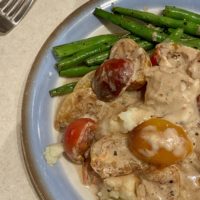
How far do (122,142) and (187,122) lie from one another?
34cm

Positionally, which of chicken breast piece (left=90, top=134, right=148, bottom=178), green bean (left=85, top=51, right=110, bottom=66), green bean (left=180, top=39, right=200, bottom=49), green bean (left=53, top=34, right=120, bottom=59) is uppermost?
green bean (left=53, top=34, right=120, bottom=59)

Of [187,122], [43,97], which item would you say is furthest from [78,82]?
[187,122]

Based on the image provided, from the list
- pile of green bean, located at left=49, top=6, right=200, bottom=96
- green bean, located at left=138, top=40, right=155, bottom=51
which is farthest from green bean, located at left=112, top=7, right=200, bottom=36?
green bean, located at left=138, top=40, right=155, bottom=51

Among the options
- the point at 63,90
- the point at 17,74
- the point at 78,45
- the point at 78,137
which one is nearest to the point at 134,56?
the point at 78,45

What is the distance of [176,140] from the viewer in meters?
2.29

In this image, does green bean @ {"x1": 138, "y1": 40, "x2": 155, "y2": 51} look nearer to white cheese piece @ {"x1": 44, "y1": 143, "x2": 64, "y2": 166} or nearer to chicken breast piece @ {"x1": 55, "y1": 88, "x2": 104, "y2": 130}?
chicken breast piece @ {"x1": 55, "y1": 88, "x2": 104, "y2": 130}

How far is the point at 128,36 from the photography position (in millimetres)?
2758

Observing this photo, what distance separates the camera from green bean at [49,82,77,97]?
2.63 metres

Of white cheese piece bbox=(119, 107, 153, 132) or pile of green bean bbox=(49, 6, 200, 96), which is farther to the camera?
pile of green bean bbox=(49, 6, 200, 96)

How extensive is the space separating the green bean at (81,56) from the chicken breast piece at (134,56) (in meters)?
0.08

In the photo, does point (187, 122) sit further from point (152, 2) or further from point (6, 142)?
point (6, 142)

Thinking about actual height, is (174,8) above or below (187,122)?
above

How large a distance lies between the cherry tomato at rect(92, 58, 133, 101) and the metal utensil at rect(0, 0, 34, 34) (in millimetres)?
609

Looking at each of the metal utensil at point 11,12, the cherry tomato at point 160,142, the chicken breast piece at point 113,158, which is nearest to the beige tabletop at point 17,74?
the metal utensil at point 11,12
